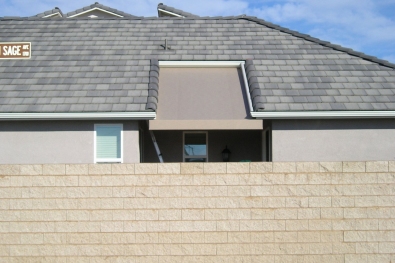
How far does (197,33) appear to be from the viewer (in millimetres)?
17594

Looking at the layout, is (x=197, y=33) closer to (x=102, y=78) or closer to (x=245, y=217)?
(x=102, y=78)

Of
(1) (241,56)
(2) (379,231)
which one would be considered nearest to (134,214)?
(2) (379,231)

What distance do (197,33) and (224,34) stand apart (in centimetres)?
89

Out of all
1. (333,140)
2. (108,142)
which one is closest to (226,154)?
(333,140)

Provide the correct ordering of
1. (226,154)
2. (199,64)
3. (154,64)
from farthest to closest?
(199,64) < (154,64) < (226,154)

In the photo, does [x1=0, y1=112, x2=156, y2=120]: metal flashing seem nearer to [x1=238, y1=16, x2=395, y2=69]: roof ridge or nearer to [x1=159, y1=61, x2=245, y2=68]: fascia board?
[x1=159, y1=61, x2=245, y2=68]: fascia board

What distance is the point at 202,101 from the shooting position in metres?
14.2

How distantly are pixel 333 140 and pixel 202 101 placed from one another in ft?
11.7

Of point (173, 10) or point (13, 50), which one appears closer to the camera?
point (13, 50)

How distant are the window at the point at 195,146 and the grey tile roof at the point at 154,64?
197cm

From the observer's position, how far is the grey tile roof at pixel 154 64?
13.8 meters

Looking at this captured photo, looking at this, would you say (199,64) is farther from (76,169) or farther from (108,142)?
(76,169)

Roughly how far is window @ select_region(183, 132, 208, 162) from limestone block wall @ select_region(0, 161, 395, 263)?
23.3ft

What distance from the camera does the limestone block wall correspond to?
8.45 meters
